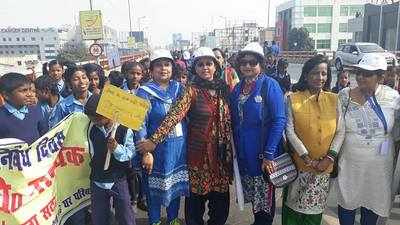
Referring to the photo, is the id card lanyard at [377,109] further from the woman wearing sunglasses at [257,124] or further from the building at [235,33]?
the building at [235,33]

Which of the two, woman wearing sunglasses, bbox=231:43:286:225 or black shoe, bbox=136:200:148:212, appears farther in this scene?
black shoe, bbox=136:200:148:212

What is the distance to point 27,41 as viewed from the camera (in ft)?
359

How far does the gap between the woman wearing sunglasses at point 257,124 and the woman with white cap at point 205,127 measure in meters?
0.12

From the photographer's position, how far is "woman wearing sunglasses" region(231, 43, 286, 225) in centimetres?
329

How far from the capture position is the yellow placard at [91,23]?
14707mm

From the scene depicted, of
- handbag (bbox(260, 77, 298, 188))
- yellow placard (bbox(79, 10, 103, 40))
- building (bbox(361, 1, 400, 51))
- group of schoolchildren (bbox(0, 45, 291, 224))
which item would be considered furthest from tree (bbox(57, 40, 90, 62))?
Answer: handbag (bbox(260, 77, 298, 188))

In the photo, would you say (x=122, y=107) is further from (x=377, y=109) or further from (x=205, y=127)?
(x=377, y=109)

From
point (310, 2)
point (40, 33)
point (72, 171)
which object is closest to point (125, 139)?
point (72, 171)

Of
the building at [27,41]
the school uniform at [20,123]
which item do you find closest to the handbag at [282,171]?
the school uniform at [20,123]

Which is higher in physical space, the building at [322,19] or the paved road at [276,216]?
the building at [322,19]

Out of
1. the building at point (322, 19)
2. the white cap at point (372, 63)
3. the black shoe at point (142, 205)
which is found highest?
the building at point (322, 19)

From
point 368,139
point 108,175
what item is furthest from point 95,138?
point 368,139

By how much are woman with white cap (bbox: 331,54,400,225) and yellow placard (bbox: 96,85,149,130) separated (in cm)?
156

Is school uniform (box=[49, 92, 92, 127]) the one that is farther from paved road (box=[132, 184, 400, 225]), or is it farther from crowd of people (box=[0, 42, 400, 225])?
paved road (box=[132, 184, 400, 225])
